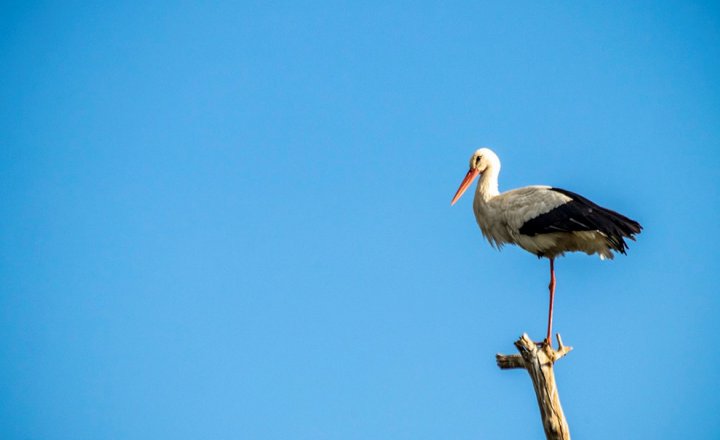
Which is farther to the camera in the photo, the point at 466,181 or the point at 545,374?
the point at 466,181

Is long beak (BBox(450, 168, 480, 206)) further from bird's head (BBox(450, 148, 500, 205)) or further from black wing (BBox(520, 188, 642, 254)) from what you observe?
black wing (BBox(520, 188, 642, 254))

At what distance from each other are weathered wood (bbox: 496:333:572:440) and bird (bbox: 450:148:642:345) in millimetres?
573

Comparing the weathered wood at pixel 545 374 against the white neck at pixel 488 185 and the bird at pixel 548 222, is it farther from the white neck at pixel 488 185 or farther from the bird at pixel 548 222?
the white neck at pixel 488 185

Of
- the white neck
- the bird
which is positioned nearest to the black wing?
the bird

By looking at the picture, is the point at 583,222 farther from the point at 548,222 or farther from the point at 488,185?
the point at 488,185

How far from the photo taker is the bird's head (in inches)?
399

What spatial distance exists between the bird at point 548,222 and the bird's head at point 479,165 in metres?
0.03

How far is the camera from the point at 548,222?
339 inches

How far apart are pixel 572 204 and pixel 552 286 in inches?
48.1

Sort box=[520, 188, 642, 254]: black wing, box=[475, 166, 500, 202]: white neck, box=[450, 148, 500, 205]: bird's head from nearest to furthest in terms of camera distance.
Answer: box=[520, 188, 642, 254]: black wing
box=[475, 166, 500, 202]: white neck
box=[450, 148, 500, 205]: bird's head

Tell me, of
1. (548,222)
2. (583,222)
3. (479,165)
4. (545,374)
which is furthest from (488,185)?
(545,374)

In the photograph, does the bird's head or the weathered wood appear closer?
the weathered wood

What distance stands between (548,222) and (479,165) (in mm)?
1820

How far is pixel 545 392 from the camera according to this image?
22.4ft
